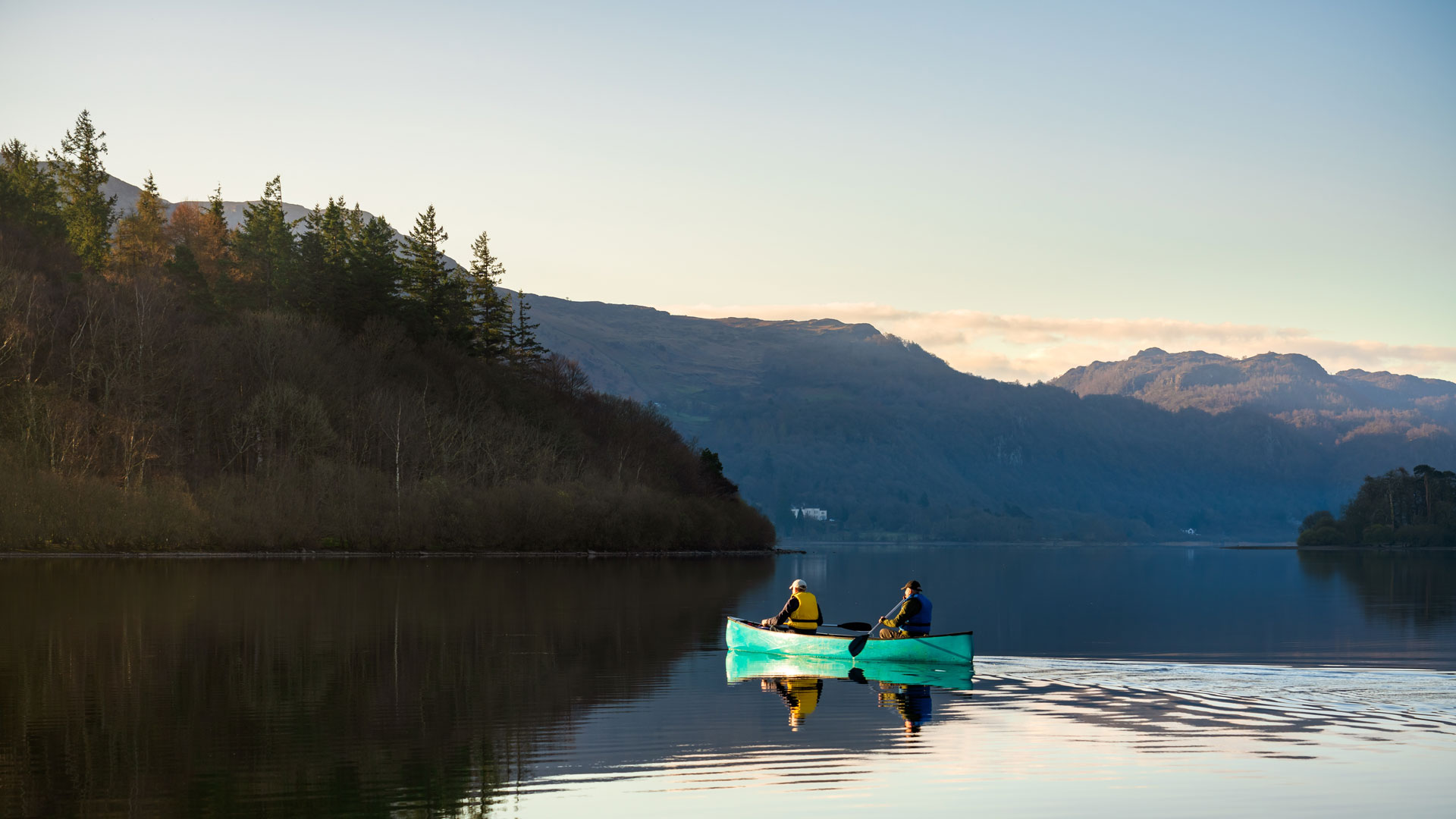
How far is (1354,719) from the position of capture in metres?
26.4

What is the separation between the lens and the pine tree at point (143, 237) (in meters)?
150

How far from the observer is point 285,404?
11006 centimetres

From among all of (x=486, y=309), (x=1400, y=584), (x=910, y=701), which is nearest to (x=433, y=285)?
(x=486, y=309)

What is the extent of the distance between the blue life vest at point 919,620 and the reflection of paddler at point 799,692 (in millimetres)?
3123

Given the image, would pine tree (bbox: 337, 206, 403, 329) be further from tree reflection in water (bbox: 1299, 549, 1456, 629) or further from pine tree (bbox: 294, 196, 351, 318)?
tree reflection in water (bbox: 1299, 549, 1456, 629)

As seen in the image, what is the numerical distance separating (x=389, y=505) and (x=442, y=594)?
5238 centimetres

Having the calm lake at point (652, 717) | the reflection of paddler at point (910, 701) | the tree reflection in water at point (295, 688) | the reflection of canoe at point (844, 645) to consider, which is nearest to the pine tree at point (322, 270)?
the tree reflection in water at point (295, 688)

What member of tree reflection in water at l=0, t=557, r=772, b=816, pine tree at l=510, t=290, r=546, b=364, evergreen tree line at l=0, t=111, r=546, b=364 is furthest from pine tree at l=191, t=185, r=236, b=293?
tree reflection in water at l=0, t=557, r=772, b=816

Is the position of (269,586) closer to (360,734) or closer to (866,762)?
(360,734)

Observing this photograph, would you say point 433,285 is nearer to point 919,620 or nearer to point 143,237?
point 143,237

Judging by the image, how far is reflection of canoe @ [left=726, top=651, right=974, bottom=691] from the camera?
33531 millimetres

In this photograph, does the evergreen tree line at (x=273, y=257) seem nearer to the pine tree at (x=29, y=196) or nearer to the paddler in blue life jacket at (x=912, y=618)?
the pine tree at (x=29, y=196)

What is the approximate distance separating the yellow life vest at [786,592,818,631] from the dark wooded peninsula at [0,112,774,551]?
234 feet

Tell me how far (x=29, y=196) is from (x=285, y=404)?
5663 cm
